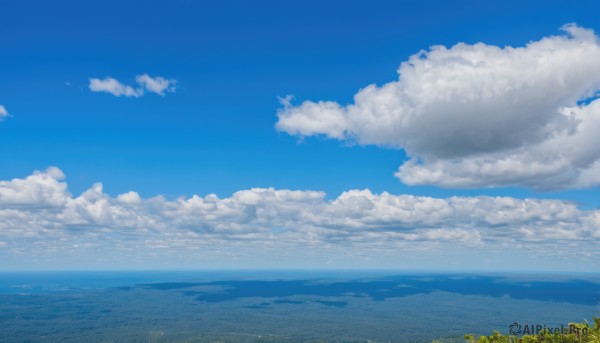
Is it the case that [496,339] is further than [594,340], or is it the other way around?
[496,339]

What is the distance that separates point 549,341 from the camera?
4709 centimetres

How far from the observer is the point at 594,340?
42.1 metres

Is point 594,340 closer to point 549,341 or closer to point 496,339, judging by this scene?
point 549,341

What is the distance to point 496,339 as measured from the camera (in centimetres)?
4956

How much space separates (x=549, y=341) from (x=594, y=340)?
571cm

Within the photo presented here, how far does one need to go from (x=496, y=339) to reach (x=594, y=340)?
10.4 metres

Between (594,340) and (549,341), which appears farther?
(549,341)

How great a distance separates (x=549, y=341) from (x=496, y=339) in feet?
18.3

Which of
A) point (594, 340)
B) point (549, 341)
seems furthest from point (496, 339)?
point (594, 340)
